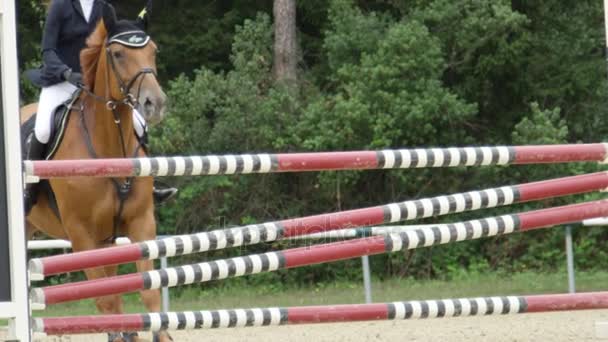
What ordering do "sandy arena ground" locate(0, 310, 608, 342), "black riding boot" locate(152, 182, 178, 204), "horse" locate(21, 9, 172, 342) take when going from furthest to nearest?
"sandy arena ground" locate(0, 310, 608, 342) < "black riding boot" locate(152, 182, 178, 204) < "horse" locate(21, 9, 172, 342)

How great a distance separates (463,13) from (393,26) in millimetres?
1159

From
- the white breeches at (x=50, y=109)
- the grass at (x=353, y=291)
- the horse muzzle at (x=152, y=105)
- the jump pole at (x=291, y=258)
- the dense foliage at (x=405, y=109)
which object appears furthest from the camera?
the dense foliage at (x=405, y=109)

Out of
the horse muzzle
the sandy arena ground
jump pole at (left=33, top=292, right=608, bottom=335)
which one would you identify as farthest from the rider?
jump pole at (left=33, top=292, right=608, bottom=335)

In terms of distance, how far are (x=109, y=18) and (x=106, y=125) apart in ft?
2.08

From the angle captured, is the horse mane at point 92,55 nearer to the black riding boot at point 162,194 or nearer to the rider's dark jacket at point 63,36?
the rider's dark jacket at point 63,36

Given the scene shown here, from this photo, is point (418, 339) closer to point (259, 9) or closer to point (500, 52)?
point (500, 52)


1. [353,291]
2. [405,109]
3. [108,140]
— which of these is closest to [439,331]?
[108,140]

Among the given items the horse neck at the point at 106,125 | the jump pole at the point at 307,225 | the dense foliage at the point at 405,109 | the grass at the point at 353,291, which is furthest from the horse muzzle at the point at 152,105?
the dense foliage at the point at 405,109

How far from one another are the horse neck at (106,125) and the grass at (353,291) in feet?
17.7

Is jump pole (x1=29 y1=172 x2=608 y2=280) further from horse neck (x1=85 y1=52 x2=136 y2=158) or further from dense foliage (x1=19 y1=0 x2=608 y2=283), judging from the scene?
dense foliage (x1=19 y1=0 x2=608 y2=283)

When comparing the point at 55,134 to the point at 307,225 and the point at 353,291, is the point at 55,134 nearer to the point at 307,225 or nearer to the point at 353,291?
the point at 307,225

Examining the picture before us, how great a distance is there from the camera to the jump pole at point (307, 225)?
14.2 feet

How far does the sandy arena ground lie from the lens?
8172 millimetres

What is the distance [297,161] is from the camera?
175 inches
